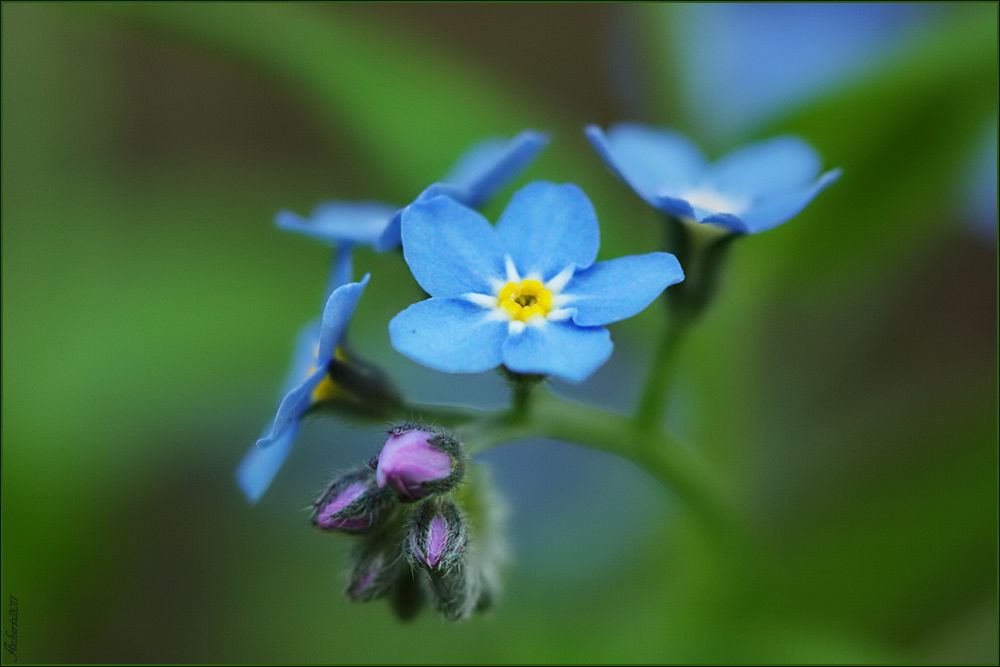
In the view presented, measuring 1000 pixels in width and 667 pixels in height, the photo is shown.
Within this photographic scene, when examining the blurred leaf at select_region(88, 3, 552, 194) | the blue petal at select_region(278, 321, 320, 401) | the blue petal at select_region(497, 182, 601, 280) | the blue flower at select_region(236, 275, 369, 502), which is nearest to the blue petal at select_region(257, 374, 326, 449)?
the blue flower at select_region(236, 275, 369, 502)

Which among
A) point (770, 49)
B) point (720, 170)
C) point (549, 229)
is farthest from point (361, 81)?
point (549, 229)

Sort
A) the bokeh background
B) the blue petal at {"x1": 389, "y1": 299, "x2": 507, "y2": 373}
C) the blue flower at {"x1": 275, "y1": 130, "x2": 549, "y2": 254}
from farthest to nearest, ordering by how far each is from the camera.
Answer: the bokeh background, the blue flower at {"x1": 275, "y1": 130, "x2": 549, "y2": 254}, the blue petal at {"x1": 389, "y1": 299, "x2": 507, "y2": 373}

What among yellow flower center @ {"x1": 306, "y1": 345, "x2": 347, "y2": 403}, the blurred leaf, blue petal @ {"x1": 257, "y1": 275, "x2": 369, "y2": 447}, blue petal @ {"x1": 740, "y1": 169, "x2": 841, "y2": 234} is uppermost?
the blurred leaf

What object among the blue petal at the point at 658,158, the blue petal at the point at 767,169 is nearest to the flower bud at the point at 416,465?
the blue petal at the point at 658,158

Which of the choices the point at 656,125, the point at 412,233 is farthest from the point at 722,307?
the point at 412,233

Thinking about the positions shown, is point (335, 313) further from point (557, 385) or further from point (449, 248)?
point (557, 385)

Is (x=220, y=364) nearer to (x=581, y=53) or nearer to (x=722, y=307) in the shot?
(x=722, y=307)

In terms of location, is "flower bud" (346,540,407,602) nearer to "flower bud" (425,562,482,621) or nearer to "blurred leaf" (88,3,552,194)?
"flower bud" (425,562,482,621)
